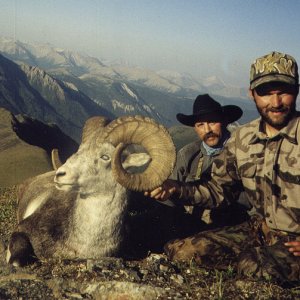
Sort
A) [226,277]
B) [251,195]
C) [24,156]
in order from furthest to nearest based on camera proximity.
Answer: [24,156] < [251,195] < [226,277]

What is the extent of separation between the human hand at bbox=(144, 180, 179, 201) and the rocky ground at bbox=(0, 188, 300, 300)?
108 cm

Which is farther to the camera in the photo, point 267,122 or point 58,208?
point 58,208

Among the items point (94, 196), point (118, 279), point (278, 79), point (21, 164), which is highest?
point (278, 79)

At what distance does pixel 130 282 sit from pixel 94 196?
2.18 meters

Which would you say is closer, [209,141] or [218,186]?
[218,186]

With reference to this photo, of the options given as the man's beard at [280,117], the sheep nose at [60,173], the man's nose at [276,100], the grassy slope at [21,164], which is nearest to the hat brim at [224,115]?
the man's beard at [280,117]

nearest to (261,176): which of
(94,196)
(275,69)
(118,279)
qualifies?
(275,69)

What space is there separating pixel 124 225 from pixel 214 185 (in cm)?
195

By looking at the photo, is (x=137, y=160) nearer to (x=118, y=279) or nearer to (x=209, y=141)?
(x=209, y=141)

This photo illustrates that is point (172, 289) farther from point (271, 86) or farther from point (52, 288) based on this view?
point (271, 86)

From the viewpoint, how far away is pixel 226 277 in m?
6.23

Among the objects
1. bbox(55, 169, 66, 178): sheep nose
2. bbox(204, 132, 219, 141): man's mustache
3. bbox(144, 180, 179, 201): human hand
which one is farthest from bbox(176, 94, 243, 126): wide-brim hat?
Result: bbox(55, 169, 66, 178): sheep nose

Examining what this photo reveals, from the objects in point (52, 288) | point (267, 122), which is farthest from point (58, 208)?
point (267, 122)

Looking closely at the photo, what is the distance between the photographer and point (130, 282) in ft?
19.4
